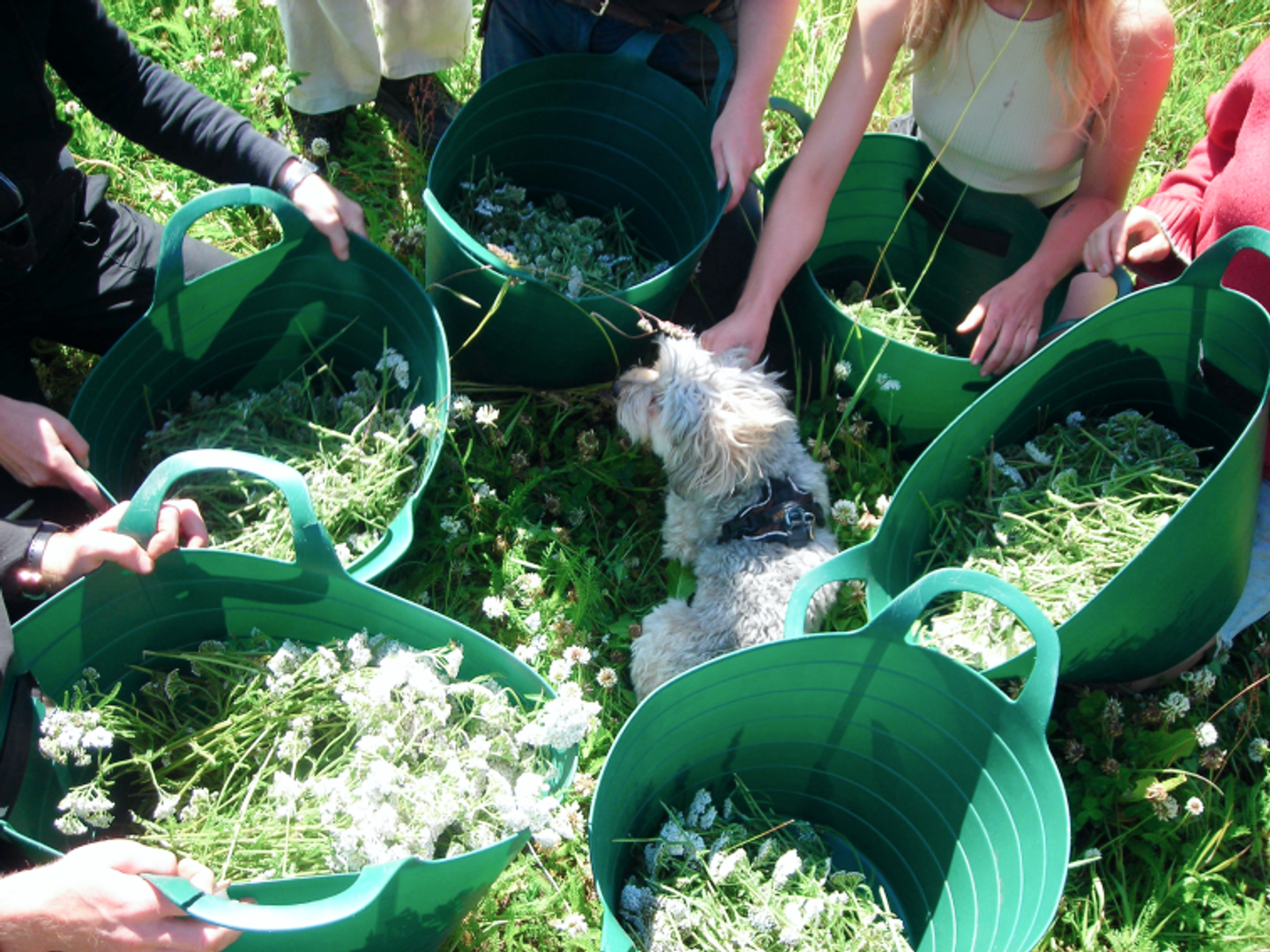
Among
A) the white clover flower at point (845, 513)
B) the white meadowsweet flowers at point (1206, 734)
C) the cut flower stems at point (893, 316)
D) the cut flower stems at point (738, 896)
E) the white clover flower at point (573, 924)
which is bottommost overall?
the white clover flower at point (573, 924)

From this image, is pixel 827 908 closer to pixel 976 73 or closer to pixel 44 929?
pixel 44 929

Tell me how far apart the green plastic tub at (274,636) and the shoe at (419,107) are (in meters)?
1.97

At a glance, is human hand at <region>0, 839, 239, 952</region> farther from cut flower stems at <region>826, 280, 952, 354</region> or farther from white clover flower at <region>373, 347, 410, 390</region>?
cut flower stems at <region>826, 280, 952, 354</region>

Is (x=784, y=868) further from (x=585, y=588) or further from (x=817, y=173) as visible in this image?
(x=817, y=173)

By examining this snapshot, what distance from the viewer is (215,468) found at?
5.47 ft

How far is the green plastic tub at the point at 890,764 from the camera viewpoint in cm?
165

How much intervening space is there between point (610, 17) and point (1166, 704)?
249 cm

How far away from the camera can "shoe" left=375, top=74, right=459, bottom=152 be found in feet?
10.5

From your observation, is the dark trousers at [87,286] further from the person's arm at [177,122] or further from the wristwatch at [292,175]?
the wristwatch at [292,175]

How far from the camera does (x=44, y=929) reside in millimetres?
1390

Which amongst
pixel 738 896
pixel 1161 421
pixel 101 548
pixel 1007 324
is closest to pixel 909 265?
pixel 1007 324

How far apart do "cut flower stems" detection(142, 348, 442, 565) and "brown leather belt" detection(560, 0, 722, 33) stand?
4.02ft

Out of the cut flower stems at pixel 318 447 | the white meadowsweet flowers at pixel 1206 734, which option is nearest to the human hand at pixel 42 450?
the cut flower stems at pixel 318 447

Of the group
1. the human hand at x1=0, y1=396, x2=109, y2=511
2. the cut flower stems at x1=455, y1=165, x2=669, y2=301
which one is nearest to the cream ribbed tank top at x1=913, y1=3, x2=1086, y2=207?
the cut flower stems at x1=455, y1=165, x2=669, y2=301
